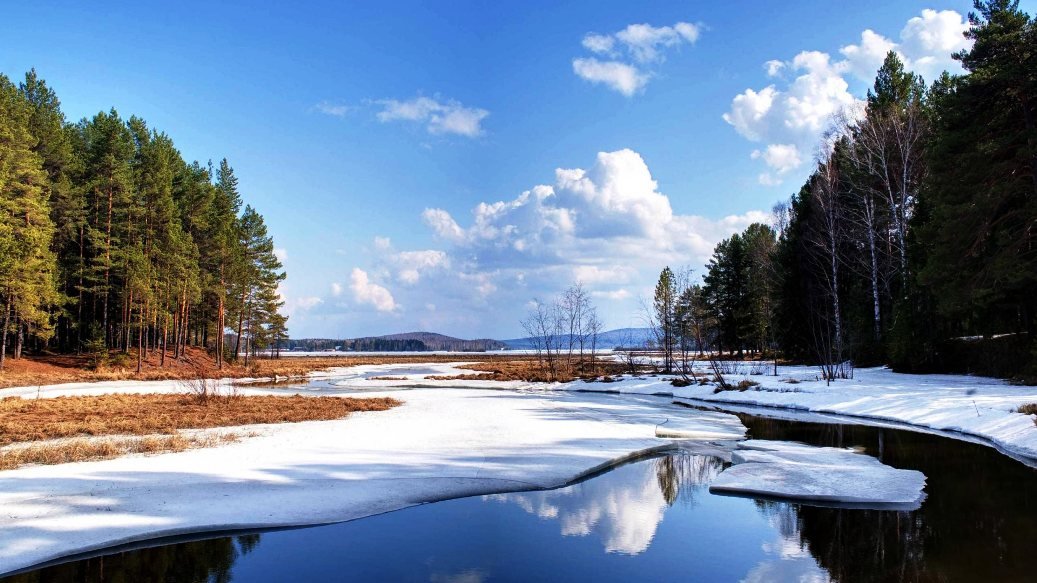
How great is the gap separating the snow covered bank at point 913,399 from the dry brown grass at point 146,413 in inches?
624

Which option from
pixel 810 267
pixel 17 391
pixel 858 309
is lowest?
pixel 17 391

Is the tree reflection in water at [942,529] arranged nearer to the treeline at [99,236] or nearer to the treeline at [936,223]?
the treeline at [936,223]

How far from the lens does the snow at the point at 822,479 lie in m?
9.00

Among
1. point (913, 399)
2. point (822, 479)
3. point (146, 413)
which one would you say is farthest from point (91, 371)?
point (913, 399)

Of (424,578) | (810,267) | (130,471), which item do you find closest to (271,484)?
(130,471)

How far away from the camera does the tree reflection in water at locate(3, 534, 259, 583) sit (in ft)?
19.1

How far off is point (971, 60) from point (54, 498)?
29.1 metres

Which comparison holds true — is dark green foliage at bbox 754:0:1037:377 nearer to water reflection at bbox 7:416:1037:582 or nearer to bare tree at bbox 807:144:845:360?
bare tree at bbox 807:144:845:360

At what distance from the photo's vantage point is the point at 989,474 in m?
10.8

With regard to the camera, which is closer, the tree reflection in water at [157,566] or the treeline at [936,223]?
the tree reflection in water at [157,566]

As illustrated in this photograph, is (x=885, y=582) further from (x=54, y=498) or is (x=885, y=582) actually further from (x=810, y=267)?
(x=810, y=267)

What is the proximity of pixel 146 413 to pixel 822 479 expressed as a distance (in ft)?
59.4

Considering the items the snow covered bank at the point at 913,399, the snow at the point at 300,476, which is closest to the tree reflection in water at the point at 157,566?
the snow at the point at 300,476

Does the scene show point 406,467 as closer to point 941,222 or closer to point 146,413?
point 146,413
